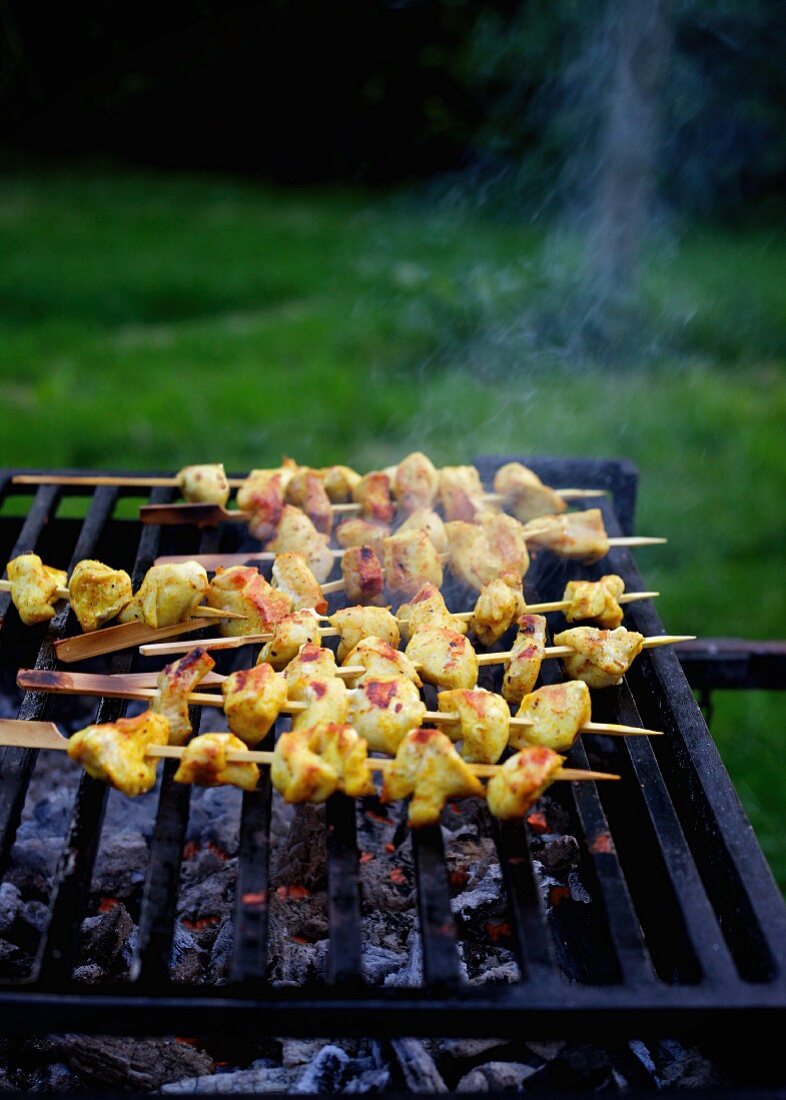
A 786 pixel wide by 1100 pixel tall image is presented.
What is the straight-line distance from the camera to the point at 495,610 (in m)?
2.70

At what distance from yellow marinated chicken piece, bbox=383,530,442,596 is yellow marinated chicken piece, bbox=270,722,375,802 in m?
0.76

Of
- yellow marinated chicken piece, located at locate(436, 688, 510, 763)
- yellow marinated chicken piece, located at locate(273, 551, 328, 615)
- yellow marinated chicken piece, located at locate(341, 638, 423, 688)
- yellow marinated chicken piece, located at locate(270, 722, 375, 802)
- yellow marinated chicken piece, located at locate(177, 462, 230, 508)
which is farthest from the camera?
yellow marinated chicken piece, located at locate(177, 462, 230, 508)

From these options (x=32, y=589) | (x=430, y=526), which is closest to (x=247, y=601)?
(x=32, y=589)

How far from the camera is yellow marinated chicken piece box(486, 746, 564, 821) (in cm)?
210

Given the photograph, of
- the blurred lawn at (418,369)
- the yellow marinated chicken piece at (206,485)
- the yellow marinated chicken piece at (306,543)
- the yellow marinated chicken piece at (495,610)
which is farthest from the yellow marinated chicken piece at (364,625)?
the blurred lawn at (418,369)

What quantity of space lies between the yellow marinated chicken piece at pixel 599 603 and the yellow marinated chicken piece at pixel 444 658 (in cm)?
37

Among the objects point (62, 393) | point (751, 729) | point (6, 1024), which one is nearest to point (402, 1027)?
point (6, 1024)

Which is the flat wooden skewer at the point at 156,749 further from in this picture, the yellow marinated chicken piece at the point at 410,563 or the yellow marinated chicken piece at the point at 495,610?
the yellow marinated chicken piece at the point at 410,563

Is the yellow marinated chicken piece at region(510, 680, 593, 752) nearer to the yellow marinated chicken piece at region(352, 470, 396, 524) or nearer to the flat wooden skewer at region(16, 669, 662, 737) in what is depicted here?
the flat wooden skewer at region(16, 669, 662, 737)

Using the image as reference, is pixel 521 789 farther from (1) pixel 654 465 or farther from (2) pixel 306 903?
(1) pixel 654 465

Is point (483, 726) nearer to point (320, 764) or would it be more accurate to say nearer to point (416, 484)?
point (320, 764)

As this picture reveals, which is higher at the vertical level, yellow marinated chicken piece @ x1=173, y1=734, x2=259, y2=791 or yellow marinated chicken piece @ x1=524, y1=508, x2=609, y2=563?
yellow marinated chicken piece @ x1=524, y1=508, x2=609, y2=563

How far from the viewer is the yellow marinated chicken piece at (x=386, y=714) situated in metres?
2.30

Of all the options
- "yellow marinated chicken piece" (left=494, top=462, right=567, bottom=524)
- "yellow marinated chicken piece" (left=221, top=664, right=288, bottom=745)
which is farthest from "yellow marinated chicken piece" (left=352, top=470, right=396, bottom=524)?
"yellow marinated chicken piece" (left=221, top=664, right=288, bottom=745)
